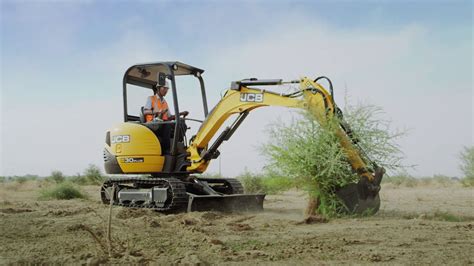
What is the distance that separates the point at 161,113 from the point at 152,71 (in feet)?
3.60

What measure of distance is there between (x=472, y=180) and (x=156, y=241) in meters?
Result: 21.3

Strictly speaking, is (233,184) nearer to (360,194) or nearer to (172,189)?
(172,189)

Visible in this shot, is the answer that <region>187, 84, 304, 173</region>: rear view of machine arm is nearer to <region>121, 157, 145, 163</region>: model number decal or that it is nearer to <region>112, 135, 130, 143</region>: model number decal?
<region>121, 157, 145, 163</region>: model number decal

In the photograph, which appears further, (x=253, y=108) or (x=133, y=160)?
(x=133, y=160)

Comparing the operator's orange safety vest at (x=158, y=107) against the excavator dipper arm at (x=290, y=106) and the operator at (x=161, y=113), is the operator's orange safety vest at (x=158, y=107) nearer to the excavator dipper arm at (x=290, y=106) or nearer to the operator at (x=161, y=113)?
the operator at (x=161, y=113)

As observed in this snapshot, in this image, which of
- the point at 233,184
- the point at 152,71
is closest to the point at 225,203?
the point at 233,184

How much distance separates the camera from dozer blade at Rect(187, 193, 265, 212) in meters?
10.4

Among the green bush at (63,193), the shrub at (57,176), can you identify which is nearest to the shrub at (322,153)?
the green bush at (63,193)

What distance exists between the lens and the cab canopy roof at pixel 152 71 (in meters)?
11.2

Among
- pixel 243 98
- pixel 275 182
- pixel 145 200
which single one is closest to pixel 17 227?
pixel 145 200

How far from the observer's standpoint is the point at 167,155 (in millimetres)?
11234

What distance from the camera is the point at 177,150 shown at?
11.1 metres

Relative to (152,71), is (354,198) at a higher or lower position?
lower

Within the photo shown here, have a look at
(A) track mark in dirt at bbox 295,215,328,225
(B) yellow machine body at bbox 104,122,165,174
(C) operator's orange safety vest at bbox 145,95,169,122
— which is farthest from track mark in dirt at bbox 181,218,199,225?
(C) operator's orange safety vest at bbox 145,95,169,122
